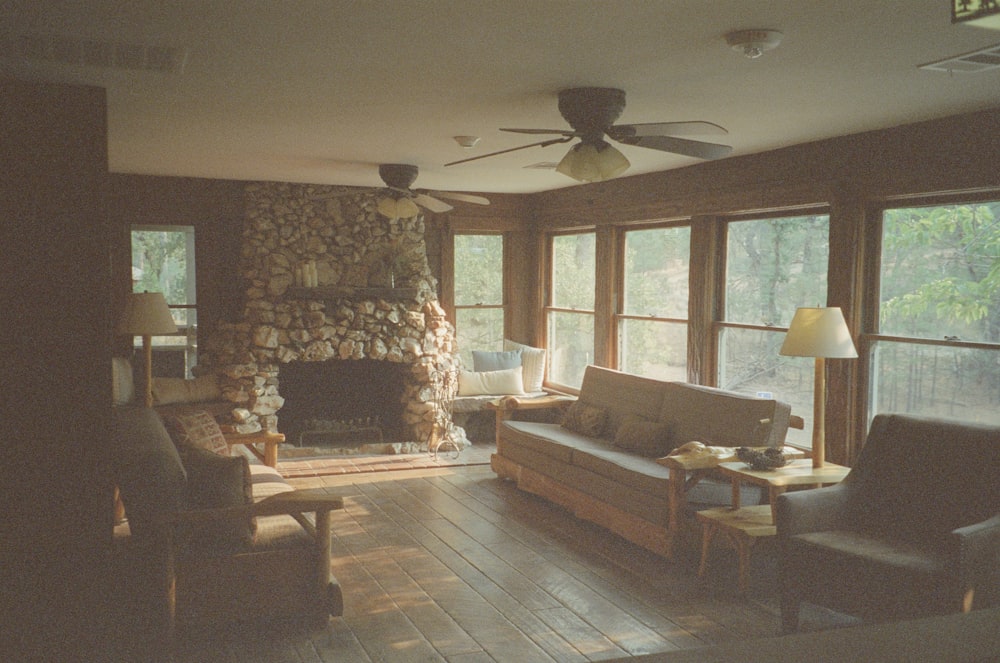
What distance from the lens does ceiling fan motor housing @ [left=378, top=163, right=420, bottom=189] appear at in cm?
623

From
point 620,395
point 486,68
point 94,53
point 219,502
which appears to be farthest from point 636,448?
point 94,53

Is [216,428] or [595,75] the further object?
[216,428]

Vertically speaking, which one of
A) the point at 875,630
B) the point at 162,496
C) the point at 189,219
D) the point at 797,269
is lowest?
the point at 162,496

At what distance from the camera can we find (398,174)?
625cm

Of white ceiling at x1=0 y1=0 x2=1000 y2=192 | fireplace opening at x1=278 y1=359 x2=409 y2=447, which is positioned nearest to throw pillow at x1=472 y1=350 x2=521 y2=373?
fireplace opening at x1=278 y1=359 x2=409 y2=447

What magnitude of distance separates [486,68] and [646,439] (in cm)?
294

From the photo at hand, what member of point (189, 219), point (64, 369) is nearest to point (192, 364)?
point (189, 219)

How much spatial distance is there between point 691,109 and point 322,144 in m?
2.41

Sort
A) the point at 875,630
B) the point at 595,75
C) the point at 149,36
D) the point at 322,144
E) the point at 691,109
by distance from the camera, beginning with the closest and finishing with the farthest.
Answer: the point at 875,630
the point at 149,36
the point at 595,75
the point at 691,109
the point at 322,144

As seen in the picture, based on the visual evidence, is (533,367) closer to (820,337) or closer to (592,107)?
(820,337)

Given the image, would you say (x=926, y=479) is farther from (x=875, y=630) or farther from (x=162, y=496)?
(x=162, y=496)

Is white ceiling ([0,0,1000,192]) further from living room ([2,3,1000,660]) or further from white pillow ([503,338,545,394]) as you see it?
white pillow ([503,338,545,394])

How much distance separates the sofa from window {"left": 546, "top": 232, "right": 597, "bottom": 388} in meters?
1.60

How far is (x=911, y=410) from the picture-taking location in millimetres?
4785
